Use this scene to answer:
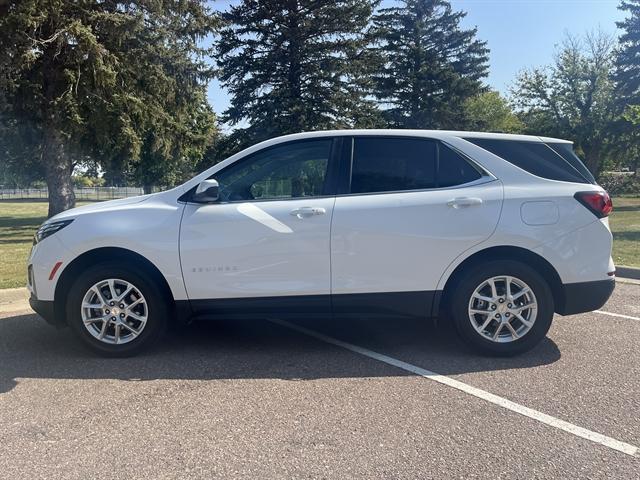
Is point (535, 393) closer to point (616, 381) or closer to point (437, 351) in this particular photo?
point (616, 381)

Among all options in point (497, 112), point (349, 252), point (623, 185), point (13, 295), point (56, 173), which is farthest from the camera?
point (497, 112)

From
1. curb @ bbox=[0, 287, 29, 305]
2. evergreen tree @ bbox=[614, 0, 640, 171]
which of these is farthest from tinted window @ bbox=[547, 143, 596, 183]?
evergreen tree @ bbox=[614, 0, 640, 171]

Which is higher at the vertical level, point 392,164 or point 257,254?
point 392,164

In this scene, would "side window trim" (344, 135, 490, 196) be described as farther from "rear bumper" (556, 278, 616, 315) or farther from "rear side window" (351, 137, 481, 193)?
"rear bumper" (556, 278, 616, 315)

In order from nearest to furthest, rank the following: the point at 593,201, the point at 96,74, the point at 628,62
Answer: the point at 593,201, the point at 96,74, the point at 628,62

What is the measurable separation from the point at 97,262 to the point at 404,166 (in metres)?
2.73

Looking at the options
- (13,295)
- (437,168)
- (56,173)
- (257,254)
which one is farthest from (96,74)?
(437,168)

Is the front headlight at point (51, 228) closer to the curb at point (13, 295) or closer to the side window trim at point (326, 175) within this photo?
the side window trim at point (326, 175)

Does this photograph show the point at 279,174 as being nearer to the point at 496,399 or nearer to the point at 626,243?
the point at 496,399

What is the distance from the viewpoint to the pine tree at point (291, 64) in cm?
2770

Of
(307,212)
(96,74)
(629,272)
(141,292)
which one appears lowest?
(629,272)

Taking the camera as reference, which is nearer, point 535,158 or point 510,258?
point 510,258

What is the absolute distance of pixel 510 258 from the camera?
4.43 metres

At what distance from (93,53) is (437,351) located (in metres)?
14.5
